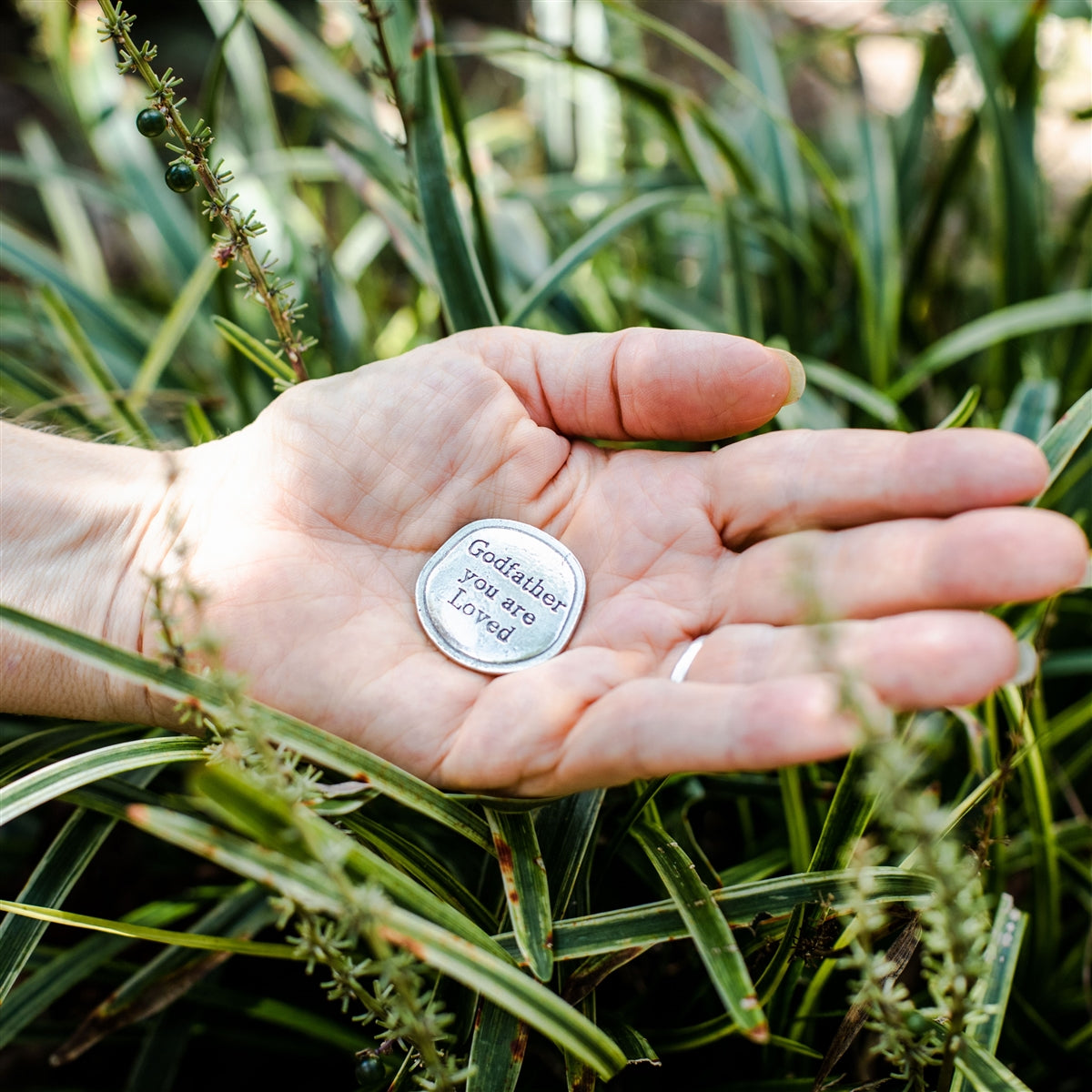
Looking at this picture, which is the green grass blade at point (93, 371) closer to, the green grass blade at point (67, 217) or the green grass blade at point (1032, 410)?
the green grass blade at point (67, 217)

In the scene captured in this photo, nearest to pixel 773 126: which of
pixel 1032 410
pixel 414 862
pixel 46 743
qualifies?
pixel 1032 410

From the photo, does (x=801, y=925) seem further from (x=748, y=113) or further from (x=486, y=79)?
(x=486, y=79)

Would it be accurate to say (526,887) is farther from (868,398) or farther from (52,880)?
(868,398)

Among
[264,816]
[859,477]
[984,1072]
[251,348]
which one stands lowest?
[984,1072]

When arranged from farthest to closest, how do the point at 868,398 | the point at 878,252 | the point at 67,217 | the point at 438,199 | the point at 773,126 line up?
the point at 67,217, the point at 773,126, the point at 878,252, the point at 868,398, the point at 438,199

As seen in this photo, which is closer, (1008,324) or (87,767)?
(87,767)

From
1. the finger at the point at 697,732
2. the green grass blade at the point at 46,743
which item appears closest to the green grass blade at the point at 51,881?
the green grass blade at the point at 46,743

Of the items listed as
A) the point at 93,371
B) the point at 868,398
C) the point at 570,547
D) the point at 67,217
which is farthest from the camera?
the point at 67,217

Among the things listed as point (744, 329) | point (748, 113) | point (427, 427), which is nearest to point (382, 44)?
point (427, 427)
